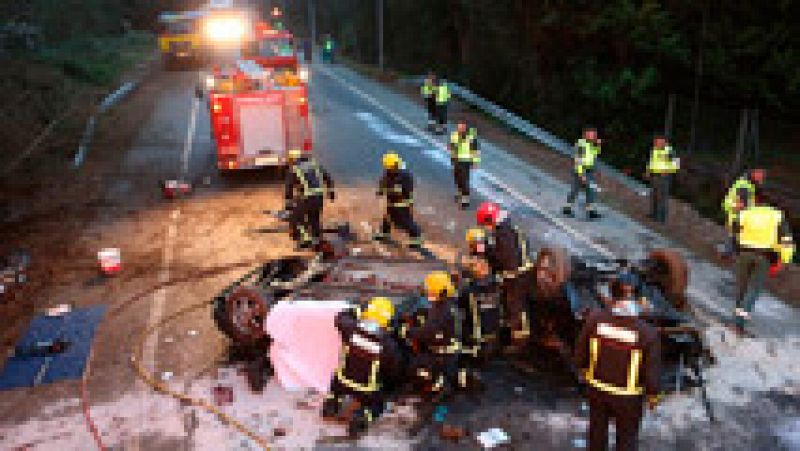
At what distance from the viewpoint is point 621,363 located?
220 inches

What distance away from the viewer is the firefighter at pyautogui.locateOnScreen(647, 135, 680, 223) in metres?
12.8

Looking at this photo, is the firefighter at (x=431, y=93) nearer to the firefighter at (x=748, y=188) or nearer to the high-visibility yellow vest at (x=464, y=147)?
the high-visibility yellow vest at (x=464, y=147)

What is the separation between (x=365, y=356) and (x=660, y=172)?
8.56 m

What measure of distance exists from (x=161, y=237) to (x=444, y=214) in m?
5.51

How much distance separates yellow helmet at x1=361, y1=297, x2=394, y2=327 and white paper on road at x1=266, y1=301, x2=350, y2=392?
80cm

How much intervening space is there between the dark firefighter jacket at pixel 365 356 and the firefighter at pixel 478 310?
3.36ft

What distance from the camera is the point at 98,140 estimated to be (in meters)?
21.1

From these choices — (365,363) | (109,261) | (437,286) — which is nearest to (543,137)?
(109,261)

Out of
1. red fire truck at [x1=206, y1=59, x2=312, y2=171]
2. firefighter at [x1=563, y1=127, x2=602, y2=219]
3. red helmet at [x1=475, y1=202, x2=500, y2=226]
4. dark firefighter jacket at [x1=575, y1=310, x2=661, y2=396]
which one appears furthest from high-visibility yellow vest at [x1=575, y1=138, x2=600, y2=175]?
dark firefighter jacket at [x1=575, y1=310, x2=661, y2=396]

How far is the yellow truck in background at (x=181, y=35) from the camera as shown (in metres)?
33.4

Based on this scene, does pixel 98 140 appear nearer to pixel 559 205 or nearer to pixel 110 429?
pixel 559 205

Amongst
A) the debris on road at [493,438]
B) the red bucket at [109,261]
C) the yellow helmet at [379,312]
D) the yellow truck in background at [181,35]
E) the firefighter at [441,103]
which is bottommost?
the debris on road at [493,438]

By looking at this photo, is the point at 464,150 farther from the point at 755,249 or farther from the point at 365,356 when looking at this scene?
the point at 365,356

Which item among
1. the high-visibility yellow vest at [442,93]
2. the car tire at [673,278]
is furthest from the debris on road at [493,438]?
the high-visibility yellow vest at [442,93]
